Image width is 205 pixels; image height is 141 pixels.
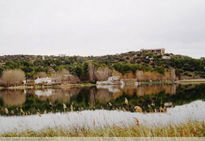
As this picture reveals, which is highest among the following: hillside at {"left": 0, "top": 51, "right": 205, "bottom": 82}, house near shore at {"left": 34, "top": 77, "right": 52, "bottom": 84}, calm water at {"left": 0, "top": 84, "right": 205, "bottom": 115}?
hillside at {"left": 0, "top": 51, "right": 205, "bottom": 82}

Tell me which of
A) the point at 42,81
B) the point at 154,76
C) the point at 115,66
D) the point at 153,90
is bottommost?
the point at 42,81

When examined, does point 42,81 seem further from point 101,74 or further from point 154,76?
point 154,76

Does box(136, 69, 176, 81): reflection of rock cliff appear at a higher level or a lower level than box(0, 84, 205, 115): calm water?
lower

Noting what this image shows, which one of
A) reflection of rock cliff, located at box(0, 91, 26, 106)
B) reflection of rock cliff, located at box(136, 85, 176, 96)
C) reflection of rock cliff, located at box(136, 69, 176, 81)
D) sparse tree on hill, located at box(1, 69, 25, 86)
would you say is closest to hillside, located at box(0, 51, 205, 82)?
reflection of rock cliff, located at box(136, 69, 176, 81)

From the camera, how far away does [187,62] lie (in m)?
94.9

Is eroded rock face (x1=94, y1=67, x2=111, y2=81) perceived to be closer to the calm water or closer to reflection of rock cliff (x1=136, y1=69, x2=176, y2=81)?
reflection of rock cliff (x1=136, y1=69, x2=176, y2=81)

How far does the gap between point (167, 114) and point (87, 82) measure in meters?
62.1

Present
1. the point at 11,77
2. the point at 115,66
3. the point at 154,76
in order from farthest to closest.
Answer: the point at 115,66 → the point at 154,76 → the point at 11,77

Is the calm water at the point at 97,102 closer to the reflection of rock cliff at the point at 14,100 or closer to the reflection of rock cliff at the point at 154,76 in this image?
the reflection of rock cliff at the point at 14,100

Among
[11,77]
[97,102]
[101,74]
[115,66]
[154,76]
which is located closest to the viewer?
[97,102]

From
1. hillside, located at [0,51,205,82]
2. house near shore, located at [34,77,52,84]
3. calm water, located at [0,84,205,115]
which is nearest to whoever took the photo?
calm water, located at [0,84,205,115]

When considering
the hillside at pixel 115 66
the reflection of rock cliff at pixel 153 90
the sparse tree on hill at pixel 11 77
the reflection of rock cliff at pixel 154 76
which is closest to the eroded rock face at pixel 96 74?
the hillside at pixel 115 66

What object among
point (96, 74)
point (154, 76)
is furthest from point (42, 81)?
point (154, 76)

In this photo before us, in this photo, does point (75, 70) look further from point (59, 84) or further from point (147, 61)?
point (147, 61)
